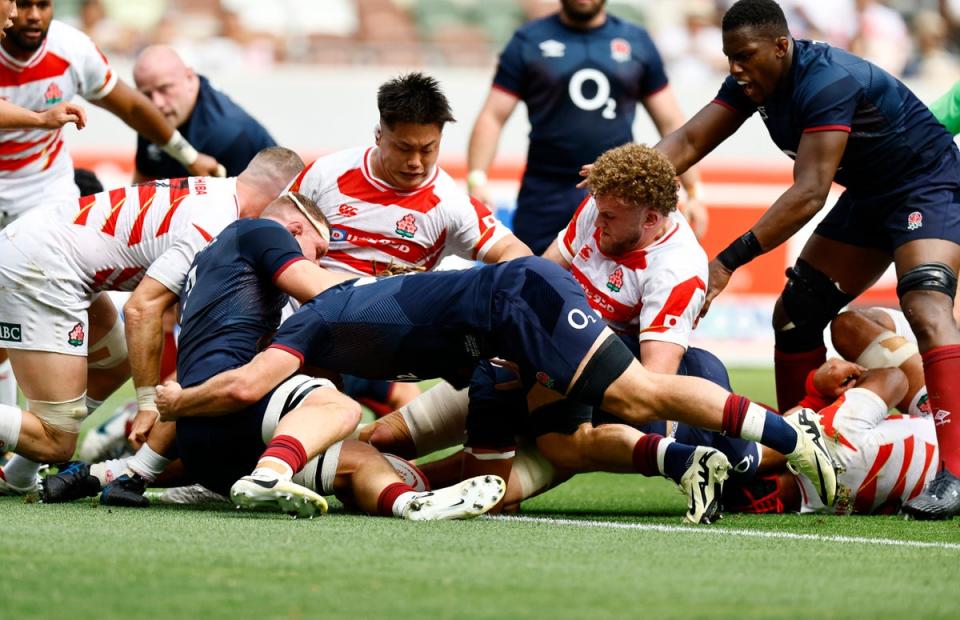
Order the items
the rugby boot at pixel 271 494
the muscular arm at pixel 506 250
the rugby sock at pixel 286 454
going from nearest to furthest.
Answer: the rugby boot at pixel 271 494 < the rugby sock at pixel 286 454 < the muscular arm at pixel 506 250

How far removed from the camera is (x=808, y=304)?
22.4 ft

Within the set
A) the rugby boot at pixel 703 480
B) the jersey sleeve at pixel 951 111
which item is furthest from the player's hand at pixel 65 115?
the jersey sleeve at pixel 951 111

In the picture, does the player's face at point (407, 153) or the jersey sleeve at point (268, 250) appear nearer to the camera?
the jersey sleeve at point (268, 250)

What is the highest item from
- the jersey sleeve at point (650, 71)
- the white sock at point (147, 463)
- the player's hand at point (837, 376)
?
the jersey sleeve at point (650, 71)

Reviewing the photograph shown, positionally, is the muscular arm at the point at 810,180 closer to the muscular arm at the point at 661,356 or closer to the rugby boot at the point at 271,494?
the muscular arm at the point at 661,356

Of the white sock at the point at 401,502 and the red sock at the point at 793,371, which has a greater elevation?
the red sock at the point at 793,371

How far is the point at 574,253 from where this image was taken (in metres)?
6.12

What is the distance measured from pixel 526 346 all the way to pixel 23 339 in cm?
241

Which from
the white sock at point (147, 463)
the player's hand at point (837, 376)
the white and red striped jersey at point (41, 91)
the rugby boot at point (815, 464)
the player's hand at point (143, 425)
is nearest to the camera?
the rugby boot at point (815, 464)

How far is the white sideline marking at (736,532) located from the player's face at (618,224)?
44.9 inches

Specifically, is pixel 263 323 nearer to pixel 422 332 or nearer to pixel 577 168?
pixel 422 332

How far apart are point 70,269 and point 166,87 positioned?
3029mm

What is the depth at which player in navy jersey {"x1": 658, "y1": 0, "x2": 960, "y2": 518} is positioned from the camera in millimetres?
5891

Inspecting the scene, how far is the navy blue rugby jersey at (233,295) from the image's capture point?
536 cm
